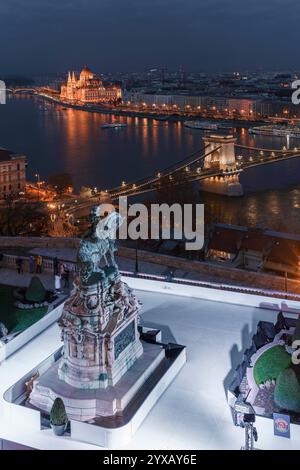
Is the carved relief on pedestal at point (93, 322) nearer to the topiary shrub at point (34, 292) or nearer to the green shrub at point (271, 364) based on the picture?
the green shrub at point (271, 364)

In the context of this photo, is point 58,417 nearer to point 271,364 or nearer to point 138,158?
point 271,364

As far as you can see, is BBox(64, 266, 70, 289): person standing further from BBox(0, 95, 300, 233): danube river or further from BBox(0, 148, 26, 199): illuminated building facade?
BBox(0, 148, 26, 199): illuminated building facade

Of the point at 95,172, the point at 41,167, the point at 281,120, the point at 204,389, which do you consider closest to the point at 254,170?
the point at 95,172

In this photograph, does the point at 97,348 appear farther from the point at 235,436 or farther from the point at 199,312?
the point at 199,312

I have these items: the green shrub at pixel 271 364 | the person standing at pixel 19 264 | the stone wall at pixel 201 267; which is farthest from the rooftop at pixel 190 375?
the person standing at pixel 19 264

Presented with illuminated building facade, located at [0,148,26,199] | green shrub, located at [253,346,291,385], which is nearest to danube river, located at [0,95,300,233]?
illuminated building facade, located at [0,148,26,199]
